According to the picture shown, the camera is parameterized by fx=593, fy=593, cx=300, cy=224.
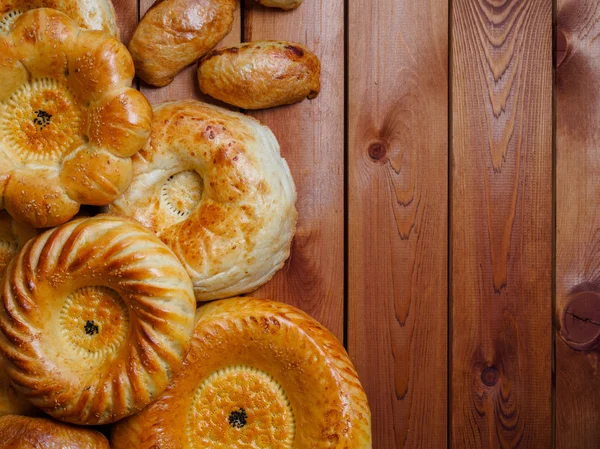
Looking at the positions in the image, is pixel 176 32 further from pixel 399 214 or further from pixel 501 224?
pixel 501 224

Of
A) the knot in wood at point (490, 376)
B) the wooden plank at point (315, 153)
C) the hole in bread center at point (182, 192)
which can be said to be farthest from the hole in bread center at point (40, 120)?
the knot in wood at point (490, 376)

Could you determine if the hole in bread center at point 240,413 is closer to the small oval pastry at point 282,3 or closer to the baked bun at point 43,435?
the baked bun at point 43,435

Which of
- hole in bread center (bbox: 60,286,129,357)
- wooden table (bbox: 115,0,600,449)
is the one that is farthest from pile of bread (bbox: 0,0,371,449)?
wooden table (bbox: 115,0,600,449)

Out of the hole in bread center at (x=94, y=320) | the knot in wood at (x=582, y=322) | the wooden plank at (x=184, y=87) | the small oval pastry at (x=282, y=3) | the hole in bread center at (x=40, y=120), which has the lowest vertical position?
the knot in wood at (x=582, y=322)

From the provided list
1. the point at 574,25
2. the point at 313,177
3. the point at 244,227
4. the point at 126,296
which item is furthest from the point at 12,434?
the point at 574,25

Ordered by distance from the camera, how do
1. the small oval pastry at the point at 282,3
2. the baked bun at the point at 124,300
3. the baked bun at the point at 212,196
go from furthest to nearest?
the small oval pastry at the point at 282,3 → the baked bun at the point at 212,196 → the baked bun at the point at 124,300

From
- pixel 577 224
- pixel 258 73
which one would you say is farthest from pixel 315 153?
pixel 577 224
